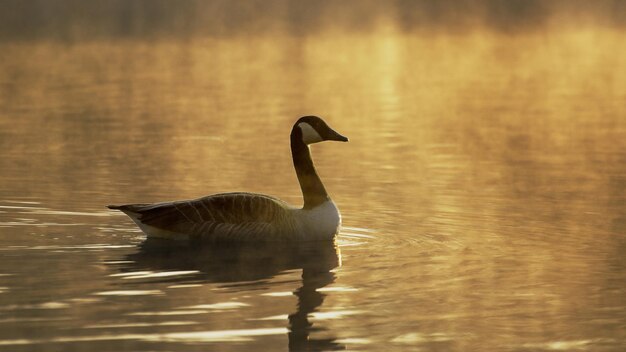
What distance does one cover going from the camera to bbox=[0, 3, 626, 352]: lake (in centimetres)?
1202

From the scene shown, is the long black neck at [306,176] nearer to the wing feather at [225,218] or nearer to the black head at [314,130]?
the black head at [314,130]

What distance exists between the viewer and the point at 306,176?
16859 mm

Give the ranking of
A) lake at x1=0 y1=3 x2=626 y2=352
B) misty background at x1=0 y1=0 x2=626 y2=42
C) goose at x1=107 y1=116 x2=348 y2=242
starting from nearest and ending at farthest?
lake at x1=0 y1=3 x2=626 y2=352 → goose at x1=107 y1=116 x2=348 y2=242 → misty background at x1=0 y1=0 x2=626 y2=42

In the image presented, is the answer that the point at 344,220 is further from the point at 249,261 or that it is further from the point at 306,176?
the point at 249,261

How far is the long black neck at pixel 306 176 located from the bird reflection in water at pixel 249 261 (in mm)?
511

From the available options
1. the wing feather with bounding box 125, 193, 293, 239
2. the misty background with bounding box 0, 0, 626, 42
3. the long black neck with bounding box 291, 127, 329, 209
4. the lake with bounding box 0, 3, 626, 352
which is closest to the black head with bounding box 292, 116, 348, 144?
the long black neck with bounding box 291, 127, 329, 209

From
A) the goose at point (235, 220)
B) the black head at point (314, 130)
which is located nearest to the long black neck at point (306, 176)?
the black head at point (314, 130)

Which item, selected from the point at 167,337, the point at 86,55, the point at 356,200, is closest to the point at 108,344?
the point at 167,337

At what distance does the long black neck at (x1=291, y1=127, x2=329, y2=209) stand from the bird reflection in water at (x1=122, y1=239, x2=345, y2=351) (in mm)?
511

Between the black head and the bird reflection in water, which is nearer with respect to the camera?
the bird reflection in water

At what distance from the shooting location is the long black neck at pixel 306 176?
1642 cm

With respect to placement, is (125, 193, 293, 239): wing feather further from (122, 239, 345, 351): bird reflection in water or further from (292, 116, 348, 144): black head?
(292, 116, 348, 144): black head

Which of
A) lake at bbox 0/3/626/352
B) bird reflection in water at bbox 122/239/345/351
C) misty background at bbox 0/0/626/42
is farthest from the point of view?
misty background at bbox 0/0/626/42

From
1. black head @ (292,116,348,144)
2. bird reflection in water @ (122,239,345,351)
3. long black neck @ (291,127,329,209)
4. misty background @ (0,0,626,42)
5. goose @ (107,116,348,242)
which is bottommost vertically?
bird reflection in water @ (122,239,345,351)
